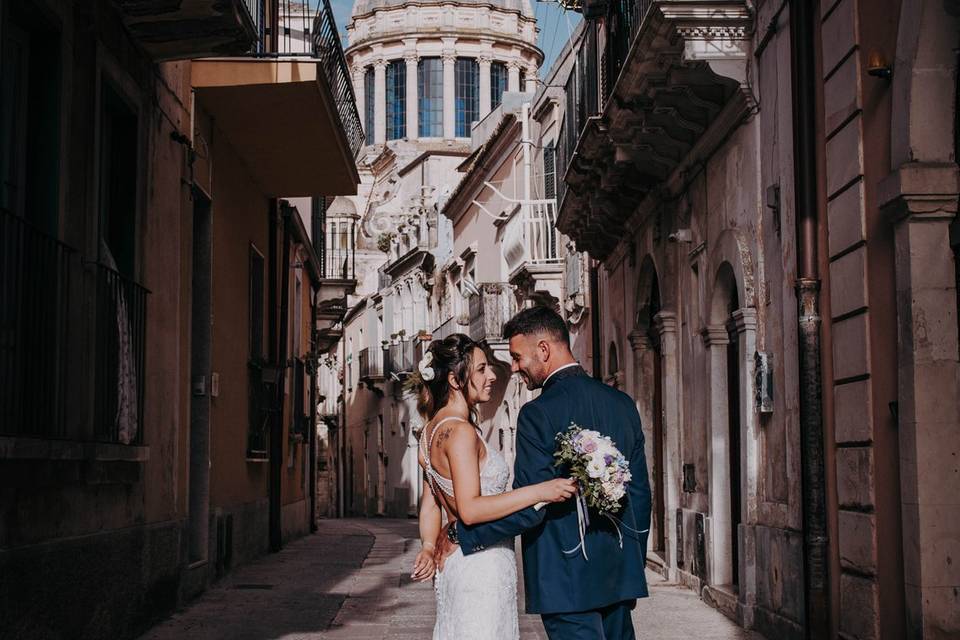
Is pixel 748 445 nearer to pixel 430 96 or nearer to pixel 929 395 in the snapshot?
pixel 929 395

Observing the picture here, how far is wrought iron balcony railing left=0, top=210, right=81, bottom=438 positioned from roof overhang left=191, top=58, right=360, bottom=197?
510 cm

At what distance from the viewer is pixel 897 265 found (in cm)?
815

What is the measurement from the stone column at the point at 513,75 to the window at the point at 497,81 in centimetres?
19

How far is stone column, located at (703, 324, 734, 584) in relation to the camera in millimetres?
13031

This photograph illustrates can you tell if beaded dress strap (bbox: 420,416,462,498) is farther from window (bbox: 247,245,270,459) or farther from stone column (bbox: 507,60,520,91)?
stone column (bbox: 507,60,520,91)

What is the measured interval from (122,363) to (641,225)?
29.8ft

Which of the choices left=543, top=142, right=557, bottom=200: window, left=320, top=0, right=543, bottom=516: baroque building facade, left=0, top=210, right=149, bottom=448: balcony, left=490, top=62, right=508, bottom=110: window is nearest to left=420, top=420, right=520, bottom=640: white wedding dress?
left=0, top=210, right=149, bottom=448: balcony

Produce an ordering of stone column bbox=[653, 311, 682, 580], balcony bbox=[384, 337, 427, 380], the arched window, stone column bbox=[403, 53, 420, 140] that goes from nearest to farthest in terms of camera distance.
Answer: stone column bbox=[653, 311, 682, 580], the arched window, balcony bbox=[384, 337, 427, 380], stone column bbox=[403, 53, 420, 140]

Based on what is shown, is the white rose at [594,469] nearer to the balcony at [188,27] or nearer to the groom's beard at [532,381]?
the groom's beard at [532,381]

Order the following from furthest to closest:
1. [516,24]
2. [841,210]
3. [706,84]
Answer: [516,24] → [706,84] → [841,210]

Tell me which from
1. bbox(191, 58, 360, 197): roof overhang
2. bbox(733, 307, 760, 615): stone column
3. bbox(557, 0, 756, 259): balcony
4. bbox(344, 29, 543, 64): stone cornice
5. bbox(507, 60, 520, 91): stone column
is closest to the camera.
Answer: bbox(733, 307, 760, 615): stone column

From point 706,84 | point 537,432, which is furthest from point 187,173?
point 537,432

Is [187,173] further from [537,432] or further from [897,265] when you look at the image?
[537,432]

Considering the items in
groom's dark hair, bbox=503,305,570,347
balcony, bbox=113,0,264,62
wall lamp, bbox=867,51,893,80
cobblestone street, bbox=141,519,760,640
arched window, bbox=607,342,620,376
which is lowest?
cobblestone street, bbox=141,519,760,640
